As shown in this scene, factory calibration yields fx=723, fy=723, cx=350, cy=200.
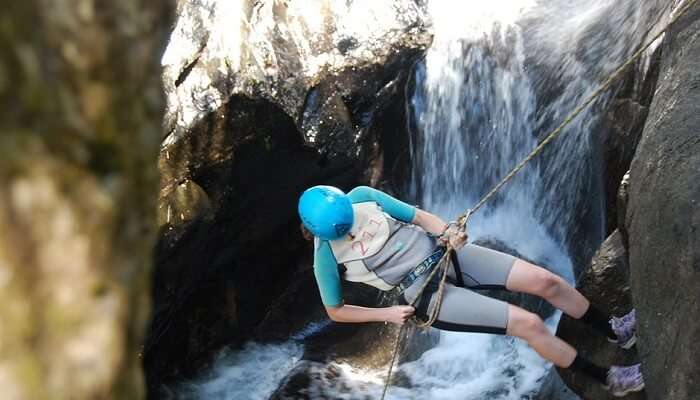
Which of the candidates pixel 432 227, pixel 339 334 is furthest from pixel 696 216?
pixel 339 334

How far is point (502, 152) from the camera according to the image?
7340 millimetres

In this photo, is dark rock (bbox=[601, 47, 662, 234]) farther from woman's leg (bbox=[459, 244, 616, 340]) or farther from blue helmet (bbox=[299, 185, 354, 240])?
blue helmet (bbox=[299, 185, 354, 240])

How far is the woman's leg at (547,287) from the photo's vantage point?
4.16 m

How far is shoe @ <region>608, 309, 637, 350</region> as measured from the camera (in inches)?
168

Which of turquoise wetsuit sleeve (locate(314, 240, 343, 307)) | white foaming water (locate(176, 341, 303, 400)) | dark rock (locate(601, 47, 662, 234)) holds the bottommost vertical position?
white foaming water (locate(176, 341, 303, 400))

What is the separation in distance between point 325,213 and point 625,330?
1935 millimetres

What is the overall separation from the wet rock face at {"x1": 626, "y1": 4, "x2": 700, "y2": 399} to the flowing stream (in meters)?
2.24

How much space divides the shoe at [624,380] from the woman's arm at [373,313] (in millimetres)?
1185

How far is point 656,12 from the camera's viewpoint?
19.4ft

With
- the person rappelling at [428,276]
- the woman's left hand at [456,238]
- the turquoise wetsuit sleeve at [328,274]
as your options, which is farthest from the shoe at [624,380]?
the turquoise wetsuit sleeve at [328,274]

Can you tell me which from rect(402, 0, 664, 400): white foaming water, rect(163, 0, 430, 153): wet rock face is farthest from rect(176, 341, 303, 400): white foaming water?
rect(163, 0, 430, 153): wet rock face

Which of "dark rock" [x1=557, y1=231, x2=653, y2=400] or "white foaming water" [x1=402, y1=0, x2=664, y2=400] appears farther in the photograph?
"white foaming water" [x1=402, y1=0, x2=664, y2=400]

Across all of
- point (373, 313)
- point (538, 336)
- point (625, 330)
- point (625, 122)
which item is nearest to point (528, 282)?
point (538, 336)

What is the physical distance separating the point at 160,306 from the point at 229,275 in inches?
45.4
